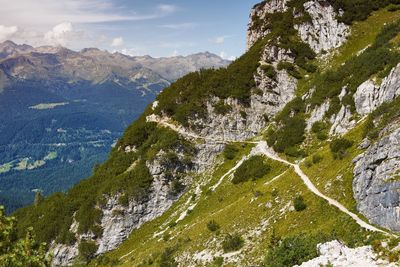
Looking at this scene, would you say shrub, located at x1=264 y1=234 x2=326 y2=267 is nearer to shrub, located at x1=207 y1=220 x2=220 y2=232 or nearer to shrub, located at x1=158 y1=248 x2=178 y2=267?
shrub, located at x1=207 y1=220 x2=220 y2=232

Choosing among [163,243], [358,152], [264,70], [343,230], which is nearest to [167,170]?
[163,243]

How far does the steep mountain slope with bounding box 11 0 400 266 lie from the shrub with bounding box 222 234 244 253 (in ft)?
0.67

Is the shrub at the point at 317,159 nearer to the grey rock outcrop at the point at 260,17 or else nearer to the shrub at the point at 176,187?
the shrub at the point at 176,187

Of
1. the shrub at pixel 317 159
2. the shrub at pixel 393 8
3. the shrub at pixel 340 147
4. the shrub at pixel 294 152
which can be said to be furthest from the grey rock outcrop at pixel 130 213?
the shrub at pixel 393 8

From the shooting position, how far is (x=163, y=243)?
69.7 m

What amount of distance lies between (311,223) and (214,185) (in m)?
42.6

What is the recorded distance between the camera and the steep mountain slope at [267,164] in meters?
42.7

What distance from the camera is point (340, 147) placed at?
55.6 meters

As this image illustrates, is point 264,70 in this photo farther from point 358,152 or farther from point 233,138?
point 358,152

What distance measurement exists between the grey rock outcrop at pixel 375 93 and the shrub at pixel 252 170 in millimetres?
20252

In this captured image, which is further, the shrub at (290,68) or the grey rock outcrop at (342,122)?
the shrub at (290,68)

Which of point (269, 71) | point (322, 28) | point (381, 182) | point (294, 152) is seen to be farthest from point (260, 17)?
point (381, 182)

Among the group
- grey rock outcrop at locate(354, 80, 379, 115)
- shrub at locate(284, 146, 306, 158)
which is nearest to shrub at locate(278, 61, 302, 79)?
shrub at locate(284, 146, 306, 158)

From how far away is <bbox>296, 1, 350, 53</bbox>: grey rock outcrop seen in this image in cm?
A: 10794
